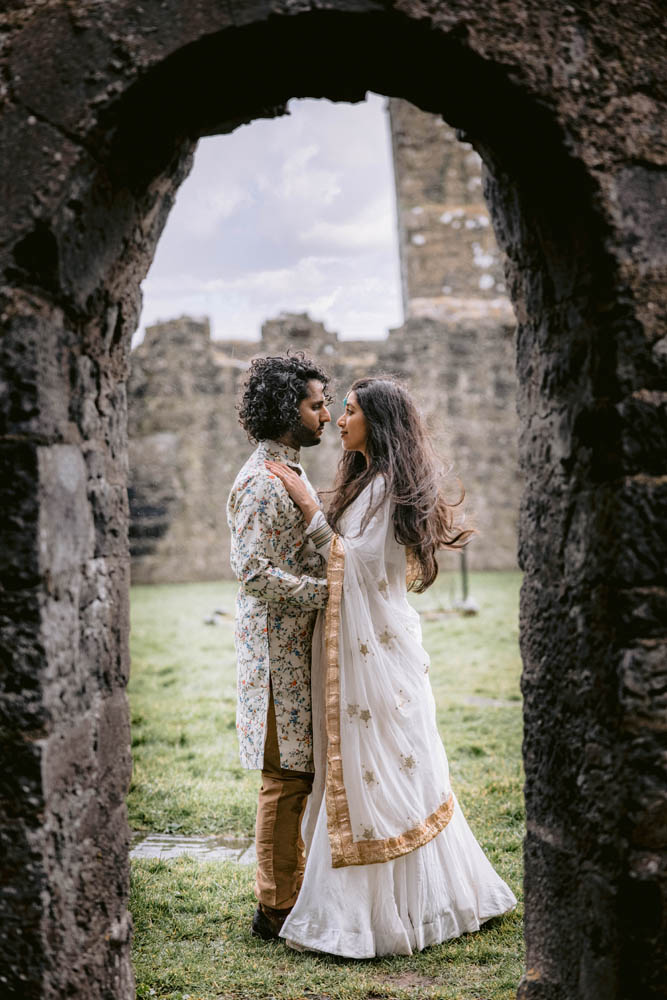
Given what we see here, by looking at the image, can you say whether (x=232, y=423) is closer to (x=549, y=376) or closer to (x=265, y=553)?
(x=265, y=553)

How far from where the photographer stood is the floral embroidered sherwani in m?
2.95

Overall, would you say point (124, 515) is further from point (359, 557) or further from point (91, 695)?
point (359, 557)

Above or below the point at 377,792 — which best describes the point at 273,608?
above

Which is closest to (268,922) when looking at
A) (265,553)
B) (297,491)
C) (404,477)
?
(265,553)

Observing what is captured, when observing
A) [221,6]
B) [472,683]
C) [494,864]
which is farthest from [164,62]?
[472,683]

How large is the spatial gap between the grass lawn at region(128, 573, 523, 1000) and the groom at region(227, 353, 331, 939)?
271mm

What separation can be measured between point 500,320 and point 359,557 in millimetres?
11518

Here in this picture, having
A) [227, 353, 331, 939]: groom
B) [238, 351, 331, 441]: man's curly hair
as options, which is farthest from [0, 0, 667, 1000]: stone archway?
[238, 351, 331, 441]: man's curly hair

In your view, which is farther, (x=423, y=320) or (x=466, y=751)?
(x=423, y=320)

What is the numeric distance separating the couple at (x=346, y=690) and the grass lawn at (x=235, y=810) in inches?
4.9

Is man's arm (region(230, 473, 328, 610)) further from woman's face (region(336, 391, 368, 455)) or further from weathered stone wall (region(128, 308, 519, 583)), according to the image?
weathered stone wall (region(128, 308, 519, 583))

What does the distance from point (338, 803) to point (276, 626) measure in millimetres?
608

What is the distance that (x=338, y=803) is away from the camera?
293cm

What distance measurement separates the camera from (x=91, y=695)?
7.15ft
